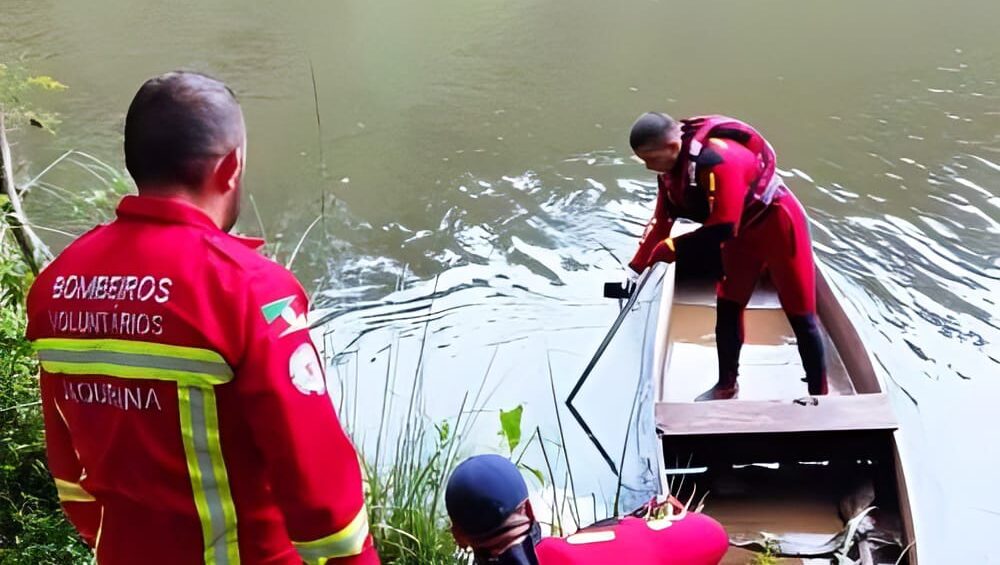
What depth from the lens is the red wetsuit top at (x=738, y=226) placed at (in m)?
3.59

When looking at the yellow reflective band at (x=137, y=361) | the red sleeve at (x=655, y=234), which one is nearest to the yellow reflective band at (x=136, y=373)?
the yellow reflective band at (x=137, y=361)

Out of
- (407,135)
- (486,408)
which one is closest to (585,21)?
(407,135)

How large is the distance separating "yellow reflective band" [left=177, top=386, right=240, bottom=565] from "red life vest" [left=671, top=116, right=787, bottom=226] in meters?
2.74

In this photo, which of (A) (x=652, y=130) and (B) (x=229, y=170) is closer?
(B) (x=229, y=170)

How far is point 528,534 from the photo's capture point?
1.60 meters

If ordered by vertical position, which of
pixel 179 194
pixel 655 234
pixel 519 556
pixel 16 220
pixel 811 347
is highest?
pixel 179 194

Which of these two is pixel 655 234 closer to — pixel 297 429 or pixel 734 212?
pixel 734 212

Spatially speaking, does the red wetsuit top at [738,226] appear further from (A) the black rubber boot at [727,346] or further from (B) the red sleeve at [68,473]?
(B) the red sleeve at [68,473]

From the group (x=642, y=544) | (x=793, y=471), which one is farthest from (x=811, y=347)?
(x=642, y=544)

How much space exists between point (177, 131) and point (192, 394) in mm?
375

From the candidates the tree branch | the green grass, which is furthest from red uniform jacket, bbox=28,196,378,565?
the tree branch

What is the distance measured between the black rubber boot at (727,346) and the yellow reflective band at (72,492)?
325cm

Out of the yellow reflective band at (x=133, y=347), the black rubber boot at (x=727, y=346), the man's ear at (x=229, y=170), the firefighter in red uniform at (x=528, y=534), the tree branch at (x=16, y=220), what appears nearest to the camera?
the yellow reflective band at (x=133, y=347)

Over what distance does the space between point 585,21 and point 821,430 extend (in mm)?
9241
